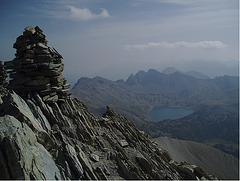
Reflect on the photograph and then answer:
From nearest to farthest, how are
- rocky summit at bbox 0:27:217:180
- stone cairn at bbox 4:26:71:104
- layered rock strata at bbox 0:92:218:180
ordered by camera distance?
layered rock strata at bbox 0:92:218:180 → rocky summit at bbox 0:27:217:180 → stone cairn at bbox 4:26:71:104

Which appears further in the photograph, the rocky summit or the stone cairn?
the stone cairn

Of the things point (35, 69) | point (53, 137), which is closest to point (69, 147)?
point (53, 137)

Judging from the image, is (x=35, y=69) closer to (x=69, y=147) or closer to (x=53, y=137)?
(x=53, y=137)

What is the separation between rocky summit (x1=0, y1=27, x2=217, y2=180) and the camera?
44.4 feet

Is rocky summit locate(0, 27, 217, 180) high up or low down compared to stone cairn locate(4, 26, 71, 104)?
down

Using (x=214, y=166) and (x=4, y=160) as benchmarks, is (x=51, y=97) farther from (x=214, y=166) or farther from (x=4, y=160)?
(x=214, y=166)

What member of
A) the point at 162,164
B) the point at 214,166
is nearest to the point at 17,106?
the point at 162,164

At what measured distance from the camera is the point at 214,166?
91625mm

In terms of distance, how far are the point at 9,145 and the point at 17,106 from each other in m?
5.98

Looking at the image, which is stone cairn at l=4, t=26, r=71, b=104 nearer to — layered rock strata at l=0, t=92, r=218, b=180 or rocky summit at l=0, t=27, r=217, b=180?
rocky summit at l=0, t=27, r=217, b=180

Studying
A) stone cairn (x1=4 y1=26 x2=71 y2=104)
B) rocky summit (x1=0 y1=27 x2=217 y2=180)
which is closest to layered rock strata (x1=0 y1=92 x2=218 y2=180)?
rocky summit (x1=0 y1=27 x2=217 y2=180)

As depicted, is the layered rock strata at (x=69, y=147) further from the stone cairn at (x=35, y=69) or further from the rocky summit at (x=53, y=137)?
the stone cairn at (x=35, y=69)

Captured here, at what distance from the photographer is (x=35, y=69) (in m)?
24.3

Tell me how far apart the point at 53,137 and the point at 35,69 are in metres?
10.3
